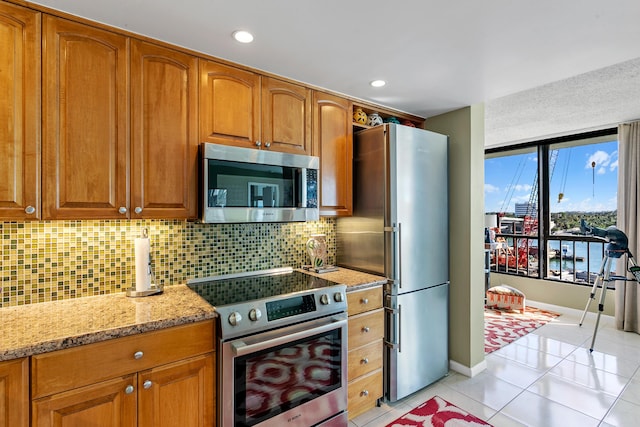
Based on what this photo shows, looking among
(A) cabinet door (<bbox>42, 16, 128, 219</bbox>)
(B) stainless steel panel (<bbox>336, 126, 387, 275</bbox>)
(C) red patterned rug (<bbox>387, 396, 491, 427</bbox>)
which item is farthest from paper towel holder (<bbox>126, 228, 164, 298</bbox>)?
(C) red patterned rug (<bbox>387, 396, 491, 427</bbox>)

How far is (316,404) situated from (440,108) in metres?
2.51

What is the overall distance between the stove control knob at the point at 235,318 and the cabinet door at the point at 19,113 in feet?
3.31

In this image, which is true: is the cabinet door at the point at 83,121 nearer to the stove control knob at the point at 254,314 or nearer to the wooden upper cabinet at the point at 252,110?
the wooden upper cabinet at the point at 252,110

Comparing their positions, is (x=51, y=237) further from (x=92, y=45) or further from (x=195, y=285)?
(x=92, y=45)

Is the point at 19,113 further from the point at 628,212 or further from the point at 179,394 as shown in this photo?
the point at 628,212

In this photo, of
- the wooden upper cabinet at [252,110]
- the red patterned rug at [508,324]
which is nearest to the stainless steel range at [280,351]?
the wooden upper cabinet at [252,110]

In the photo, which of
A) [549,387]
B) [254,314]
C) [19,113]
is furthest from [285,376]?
[549,387]

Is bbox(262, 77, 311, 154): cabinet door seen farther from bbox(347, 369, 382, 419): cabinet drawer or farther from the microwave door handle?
bbox(347, 369, 382, 419): cabinet drawer

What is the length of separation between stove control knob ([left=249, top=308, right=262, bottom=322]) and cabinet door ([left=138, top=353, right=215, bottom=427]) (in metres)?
0.26

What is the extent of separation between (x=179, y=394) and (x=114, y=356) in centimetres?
36

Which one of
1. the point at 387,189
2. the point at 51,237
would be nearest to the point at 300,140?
the point at 387,189

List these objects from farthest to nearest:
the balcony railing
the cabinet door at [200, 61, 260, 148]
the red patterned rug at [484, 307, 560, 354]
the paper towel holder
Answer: the balcony railing → the red patterned rug at [484, 307, 560, 354] → the cabinet door at [200, 61, 260, 148] → the paper towel holder

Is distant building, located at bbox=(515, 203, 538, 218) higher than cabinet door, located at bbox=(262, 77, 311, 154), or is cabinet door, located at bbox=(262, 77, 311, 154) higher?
cabinet door, located at bbox=(262, 77, 311, 154)

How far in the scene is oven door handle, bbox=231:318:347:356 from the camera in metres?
1.55
